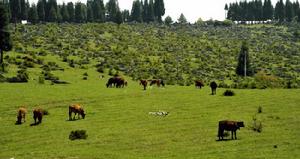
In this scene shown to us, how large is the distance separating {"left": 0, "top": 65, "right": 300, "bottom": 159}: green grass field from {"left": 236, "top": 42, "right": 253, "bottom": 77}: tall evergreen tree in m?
40.0

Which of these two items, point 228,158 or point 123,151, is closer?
point 228,158

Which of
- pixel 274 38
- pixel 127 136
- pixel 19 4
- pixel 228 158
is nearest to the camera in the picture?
pixel 228 158

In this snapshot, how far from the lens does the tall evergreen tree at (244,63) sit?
342ft

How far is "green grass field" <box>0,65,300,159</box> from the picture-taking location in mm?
33250

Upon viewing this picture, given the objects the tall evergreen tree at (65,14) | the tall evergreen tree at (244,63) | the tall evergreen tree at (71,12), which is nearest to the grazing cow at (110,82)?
the tall evergreen tree at (244,63)

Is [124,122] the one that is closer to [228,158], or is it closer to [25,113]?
[25,113]

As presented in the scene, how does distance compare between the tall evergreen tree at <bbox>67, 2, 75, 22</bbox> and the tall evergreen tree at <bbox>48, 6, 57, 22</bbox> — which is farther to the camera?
the tall evergreen tree at <bbox>67, 2, 75, 22</bbox>

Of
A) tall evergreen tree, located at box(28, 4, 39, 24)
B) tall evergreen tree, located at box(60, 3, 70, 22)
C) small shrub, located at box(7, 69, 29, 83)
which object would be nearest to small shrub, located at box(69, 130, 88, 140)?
small shrub, located at box(7, 69, 29, 83)

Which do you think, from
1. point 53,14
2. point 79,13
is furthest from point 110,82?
point 79,13

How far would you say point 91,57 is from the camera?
107 metres

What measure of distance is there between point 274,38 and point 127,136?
146 m

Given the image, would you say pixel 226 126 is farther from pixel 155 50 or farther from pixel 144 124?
pixel 155 50

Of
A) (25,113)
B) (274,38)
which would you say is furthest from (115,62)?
(274,38)

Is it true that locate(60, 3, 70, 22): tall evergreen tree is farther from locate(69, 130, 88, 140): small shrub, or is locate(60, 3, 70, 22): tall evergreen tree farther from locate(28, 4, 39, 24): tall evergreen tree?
locate(69, 130, 88, 140): small shrub
